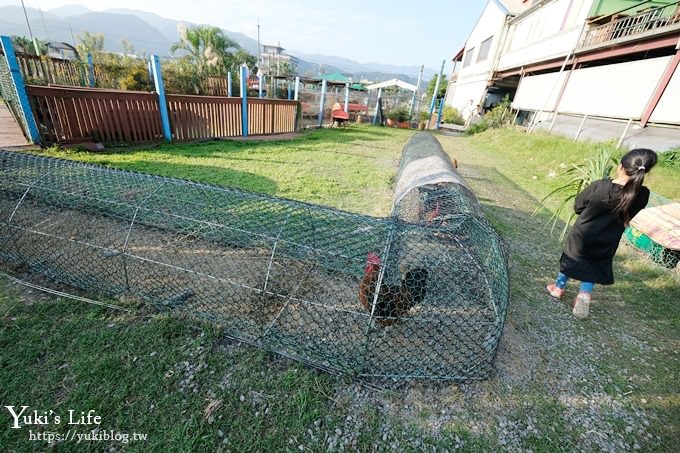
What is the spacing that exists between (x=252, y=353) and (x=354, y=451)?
1.02 meters

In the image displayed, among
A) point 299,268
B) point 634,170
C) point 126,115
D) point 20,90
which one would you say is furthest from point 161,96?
point 634,170

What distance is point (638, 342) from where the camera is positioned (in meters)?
2.80

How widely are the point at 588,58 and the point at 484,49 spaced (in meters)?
12.0

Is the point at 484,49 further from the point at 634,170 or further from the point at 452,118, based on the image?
the point at 634,170

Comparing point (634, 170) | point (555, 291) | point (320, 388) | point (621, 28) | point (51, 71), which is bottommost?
point (320, 388)

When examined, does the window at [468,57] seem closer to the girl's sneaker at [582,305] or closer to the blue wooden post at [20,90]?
the girl's sneaker at [582,305]

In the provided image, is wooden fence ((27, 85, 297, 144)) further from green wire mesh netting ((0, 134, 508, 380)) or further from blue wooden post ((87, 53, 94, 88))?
blue wooden post ((87, 53, 94, 88))

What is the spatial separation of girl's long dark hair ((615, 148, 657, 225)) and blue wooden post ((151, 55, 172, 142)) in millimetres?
9288

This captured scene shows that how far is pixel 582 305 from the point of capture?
117 inches

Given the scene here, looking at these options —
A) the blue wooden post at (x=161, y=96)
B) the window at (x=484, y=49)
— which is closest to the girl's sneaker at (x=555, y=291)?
the blue wooden post at (x=161, y=96)

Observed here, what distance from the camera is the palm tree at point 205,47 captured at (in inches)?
838

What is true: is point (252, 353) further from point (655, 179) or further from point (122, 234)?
point (655, 179)

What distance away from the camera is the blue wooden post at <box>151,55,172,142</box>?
7.30m

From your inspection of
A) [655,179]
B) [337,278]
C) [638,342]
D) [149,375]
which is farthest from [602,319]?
[655,179]
